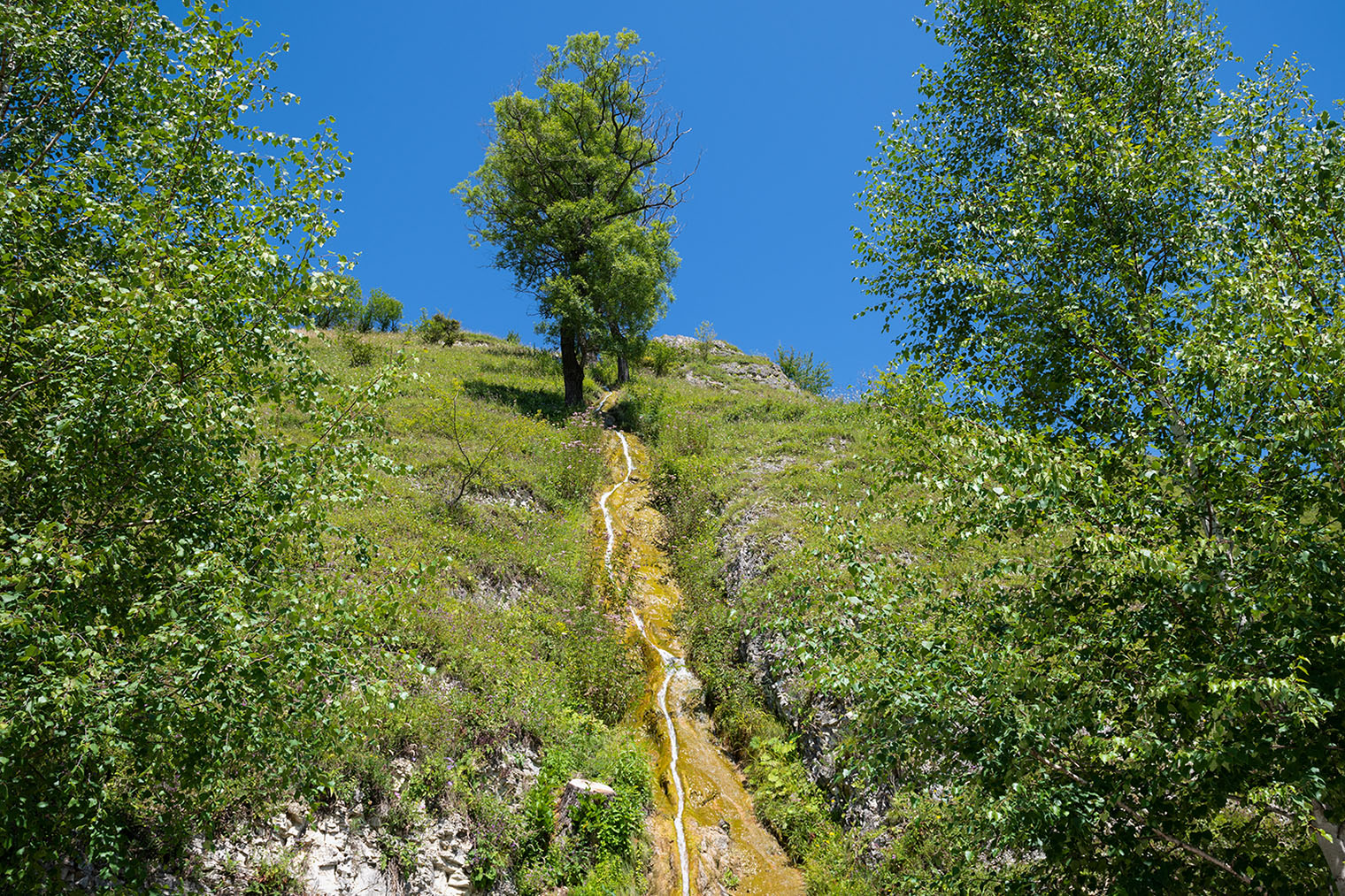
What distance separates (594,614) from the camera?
1502cm

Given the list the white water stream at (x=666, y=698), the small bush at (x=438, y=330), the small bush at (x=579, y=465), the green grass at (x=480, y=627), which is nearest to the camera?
the green grass at (x=480, y=627)

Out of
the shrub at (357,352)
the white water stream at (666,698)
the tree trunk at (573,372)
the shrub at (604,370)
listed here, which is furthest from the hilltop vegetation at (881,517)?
the shrub at (604,370)

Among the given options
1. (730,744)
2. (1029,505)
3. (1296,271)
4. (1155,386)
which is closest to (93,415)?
(1029,505)

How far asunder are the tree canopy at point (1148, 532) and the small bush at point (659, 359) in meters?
32.2

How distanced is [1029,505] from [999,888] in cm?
368

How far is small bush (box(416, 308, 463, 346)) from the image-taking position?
3709cm

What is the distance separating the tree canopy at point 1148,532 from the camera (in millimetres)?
5125

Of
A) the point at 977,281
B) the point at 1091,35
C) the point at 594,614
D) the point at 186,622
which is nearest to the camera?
the point at 186,622

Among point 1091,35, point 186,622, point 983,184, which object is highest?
point 1091,35

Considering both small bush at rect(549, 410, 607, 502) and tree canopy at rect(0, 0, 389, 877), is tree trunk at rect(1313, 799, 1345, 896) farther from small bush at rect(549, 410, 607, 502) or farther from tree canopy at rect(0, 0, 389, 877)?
small bush at rect(549, 410, 607, 502)

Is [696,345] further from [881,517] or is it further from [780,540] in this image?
[881,517]

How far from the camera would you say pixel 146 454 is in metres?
5.96

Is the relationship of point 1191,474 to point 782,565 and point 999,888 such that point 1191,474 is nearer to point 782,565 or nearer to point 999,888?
point 999,888

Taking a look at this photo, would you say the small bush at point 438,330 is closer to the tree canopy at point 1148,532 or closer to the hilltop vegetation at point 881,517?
the hilltop vegetation at point 881,517
